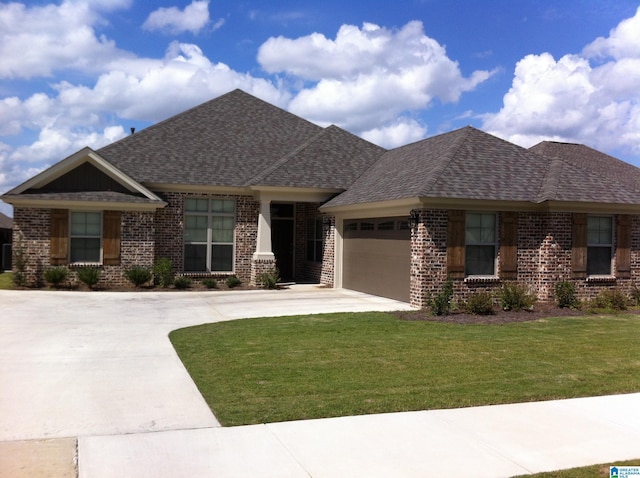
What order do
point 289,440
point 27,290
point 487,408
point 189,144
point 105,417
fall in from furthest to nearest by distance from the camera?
point 189,144 < point 27,290 < point 487,408 < point 105,417 < point 289,440

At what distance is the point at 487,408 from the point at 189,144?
17.7 metres

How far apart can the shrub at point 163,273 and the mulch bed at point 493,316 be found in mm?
8527

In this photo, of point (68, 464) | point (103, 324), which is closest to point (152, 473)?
point (68, 464)

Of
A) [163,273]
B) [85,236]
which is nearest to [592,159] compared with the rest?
[163,273]

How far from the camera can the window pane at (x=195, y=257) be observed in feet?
66.8

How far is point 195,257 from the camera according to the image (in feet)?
67.2

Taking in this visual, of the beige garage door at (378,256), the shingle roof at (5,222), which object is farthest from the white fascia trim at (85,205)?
the shingle roof at (5,222)

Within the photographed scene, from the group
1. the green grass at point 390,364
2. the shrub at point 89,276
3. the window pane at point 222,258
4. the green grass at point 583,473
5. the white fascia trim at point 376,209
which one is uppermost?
the white fascia trim at point 376,209

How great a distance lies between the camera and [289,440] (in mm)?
5664

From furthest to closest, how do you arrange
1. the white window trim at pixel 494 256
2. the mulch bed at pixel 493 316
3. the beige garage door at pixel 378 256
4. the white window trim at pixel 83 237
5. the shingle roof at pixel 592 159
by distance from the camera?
the shingle roof at pixel 592 159 → the white window trim at pixel 83 237 → the beige garage door at pixel 378 256 → the white window trim at pixel 494 256 → the mulch bed at pixel 493 316

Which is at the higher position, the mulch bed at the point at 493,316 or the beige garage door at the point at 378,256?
the beige garage door at the point at 378,256

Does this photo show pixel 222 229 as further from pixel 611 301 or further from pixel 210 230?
pixel 611 301

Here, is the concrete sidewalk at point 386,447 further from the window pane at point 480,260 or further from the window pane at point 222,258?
the window pane at point 222,258

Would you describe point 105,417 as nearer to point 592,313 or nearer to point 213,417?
point 213,417
